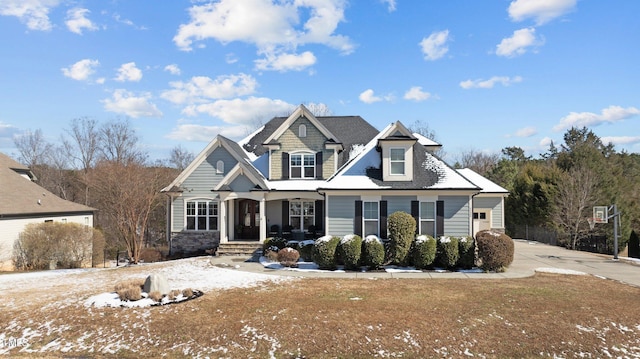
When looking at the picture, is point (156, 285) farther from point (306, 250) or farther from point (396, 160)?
point (396, 160)

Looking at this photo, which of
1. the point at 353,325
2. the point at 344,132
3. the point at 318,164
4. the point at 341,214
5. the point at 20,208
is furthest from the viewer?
the point at 344,132

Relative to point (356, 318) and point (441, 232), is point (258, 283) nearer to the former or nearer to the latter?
point (356, 318)

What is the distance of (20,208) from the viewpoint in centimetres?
1925

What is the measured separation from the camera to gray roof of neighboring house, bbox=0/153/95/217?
19047mm

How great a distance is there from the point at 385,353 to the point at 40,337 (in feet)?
25.1

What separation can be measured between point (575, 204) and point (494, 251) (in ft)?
58.4

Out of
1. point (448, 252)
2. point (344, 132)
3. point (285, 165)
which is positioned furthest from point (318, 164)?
point (448, 252)

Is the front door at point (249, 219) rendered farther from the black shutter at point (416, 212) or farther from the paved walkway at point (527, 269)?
the black shutter at point (416, 212)

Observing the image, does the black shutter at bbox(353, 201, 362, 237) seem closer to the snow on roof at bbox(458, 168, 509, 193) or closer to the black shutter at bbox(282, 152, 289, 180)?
the black shutter at bbox(282, 152, 289, 180)

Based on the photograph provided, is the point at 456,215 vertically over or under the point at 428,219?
over

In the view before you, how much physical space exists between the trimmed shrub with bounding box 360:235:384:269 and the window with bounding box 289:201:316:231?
20.2 ft

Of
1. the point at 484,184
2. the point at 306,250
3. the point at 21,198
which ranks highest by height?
the point at 484,184

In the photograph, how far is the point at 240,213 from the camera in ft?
68.2

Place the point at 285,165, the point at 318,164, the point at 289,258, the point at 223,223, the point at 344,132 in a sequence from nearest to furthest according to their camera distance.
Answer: the point at 289,258, the point at 223,223, the point at 318,164, the point at 285,165, the point at 344,132
